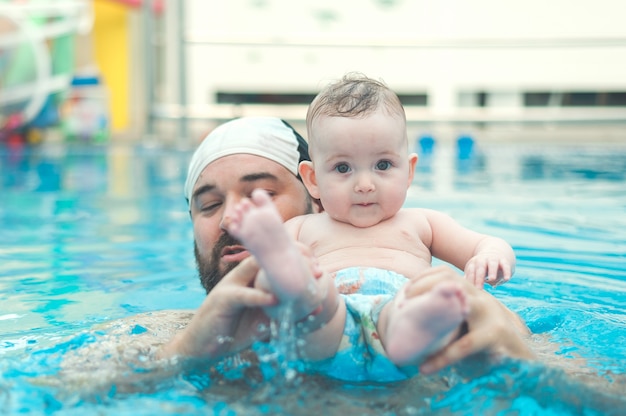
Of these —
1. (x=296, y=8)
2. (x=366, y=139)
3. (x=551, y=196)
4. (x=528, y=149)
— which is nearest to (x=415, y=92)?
(x=296, y=8)

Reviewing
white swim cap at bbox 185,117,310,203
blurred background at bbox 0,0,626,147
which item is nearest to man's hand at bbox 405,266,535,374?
white swim cap at bbox 185,117,310,203

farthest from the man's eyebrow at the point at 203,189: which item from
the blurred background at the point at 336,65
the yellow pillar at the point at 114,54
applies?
the yellow pillar at the point at 114,54

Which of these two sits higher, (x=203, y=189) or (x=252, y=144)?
(x=252, y=144)

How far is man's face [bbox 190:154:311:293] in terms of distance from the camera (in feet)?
8.92

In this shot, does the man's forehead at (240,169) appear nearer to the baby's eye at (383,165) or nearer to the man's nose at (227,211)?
the man's nose at (227,211)

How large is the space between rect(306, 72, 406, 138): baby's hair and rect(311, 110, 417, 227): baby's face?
0.8 inches

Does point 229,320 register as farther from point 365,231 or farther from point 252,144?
point 252,144

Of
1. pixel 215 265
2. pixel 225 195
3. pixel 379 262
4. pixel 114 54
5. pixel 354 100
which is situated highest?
pixel 114 54

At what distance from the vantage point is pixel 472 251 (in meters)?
2.39

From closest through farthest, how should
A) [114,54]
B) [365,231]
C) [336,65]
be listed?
[365,231] → [336,65] → [114,54]

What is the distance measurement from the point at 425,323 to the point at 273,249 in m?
0.35

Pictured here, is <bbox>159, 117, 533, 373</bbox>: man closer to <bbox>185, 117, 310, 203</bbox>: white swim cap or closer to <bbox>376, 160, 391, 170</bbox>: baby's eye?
<bbox>185, 117, 310, 203</bbox>: white swim cap

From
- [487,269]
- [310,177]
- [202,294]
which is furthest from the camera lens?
[202,294]

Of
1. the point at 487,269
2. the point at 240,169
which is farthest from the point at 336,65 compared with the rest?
the point at 487,269
